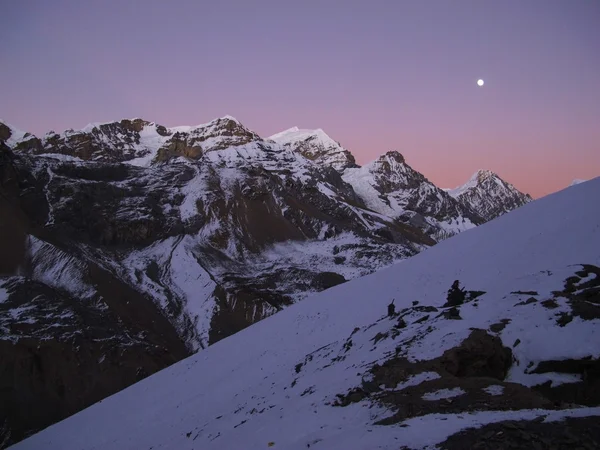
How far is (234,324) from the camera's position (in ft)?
235

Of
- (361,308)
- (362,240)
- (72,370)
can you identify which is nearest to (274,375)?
(361,308)

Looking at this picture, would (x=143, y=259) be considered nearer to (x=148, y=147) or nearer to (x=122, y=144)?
(x=148, y=147)

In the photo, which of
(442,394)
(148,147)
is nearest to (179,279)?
(442,394)

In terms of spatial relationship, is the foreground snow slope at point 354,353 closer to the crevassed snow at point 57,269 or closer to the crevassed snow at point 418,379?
the crevassed snow at point 418,379

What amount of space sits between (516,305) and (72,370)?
51292 millimetres

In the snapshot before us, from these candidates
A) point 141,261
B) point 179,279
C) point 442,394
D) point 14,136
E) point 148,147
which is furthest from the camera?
point 148,147

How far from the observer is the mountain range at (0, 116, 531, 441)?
2120 inches

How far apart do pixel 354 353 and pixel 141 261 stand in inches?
2786

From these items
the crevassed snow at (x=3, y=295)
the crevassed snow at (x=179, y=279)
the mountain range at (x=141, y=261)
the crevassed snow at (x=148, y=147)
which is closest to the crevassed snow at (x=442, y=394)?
the mountain range at (x=141, y=261)

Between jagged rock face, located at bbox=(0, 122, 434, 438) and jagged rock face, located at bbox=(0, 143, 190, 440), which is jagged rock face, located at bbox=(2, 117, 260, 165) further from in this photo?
jagged rock face, located at bbox=(0, 143, 190, 440)

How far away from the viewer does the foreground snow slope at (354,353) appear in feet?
42.3

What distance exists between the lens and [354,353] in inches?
748

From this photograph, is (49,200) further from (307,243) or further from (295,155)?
(295,155)

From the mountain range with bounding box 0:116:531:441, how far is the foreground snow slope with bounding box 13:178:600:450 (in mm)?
23045
